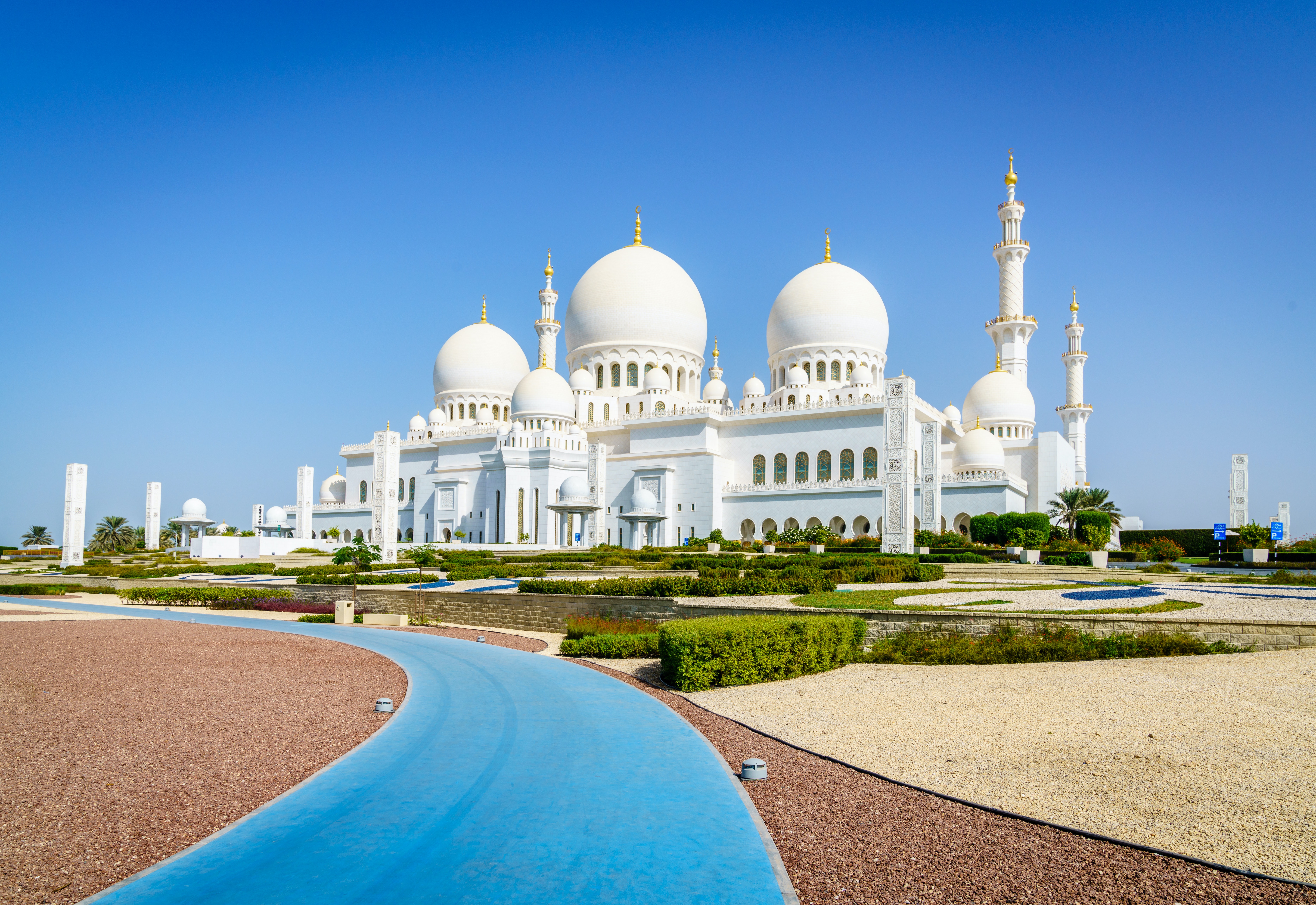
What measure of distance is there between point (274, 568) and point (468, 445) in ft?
74.7

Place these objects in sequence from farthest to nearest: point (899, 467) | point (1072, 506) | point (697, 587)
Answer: point (1072, 506) < point (899, 467) < point (697, 587)

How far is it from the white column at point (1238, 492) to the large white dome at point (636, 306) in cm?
2849

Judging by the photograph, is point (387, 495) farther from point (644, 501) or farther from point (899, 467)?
point (899, 467)

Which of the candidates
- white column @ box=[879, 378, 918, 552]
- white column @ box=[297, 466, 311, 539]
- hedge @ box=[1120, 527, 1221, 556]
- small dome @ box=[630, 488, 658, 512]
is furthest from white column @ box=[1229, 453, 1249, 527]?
white column @ box=[297, 466, 311, 539]

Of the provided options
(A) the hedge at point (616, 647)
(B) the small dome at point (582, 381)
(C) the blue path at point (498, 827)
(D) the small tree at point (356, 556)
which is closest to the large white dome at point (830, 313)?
(B) the small dome at point (582, 381)

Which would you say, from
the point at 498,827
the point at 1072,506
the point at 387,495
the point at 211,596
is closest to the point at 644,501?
the point at 387,495

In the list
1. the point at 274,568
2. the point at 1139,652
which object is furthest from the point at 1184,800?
the point at 274,568

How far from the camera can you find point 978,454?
142 feet

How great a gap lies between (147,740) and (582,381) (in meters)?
46.1

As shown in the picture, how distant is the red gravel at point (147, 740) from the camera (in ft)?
16.2

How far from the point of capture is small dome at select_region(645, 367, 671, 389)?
50594 mm

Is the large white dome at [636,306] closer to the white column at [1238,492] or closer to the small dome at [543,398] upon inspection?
the small dome at [543,398]

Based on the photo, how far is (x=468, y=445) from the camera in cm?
5353

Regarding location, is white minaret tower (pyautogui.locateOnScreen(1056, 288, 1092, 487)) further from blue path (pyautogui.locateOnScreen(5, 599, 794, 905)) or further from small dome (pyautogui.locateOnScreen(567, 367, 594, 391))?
blue path (pyautogui.locateOnScreen(5, 599, 794, 905))
